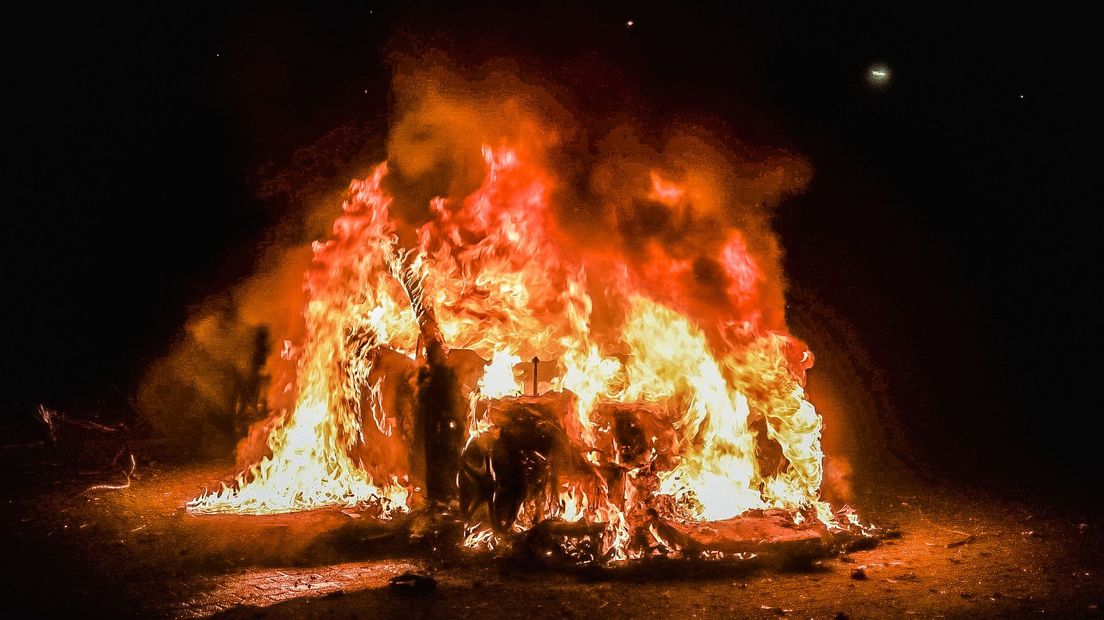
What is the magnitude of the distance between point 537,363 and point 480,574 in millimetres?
3059

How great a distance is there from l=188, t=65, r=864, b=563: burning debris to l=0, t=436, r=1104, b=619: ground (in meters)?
0.59

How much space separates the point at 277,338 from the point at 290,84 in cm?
448

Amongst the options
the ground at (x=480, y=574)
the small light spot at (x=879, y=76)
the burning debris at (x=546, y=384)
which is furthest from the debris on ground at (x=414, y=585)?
the small light spot at (x=879, y=76)

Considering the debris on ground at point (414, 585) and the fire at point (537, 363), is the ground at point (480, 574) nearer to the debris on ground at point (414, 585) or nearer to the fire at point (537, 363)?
the debris on ground at point (414, 585)

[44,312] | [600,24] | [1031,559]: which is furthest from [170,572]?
[44,312]

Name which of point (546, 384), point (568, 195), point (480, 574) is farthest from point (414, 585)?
point (568, 195)

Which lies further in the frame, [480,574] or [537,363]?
[537,363]

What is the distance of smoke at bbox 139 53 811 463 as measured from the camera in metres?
9.89

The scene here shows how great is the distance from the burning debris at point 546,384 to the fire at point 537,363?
2 centimetres

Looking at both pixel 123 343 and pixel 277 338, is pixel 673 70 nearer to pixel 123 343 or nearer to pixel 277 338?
pixel 277 338

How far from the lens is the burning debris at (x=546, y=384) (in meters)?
7.71

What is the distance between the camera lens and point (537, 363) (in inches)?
370

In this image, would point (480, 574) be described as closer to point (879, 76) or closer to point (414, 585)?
point (414, 585)

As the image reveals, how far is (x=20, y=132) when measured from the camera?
16359 mm
